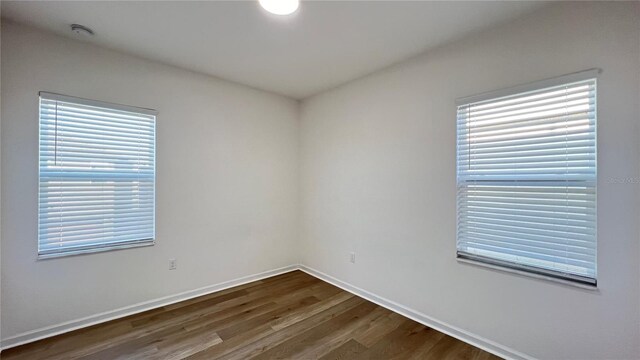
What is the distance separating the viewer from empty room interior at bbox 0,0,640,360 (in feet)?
5.66

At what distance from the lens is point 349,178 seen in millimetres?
3314

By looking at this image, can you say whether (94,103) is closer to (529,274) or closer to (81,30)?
(81,30)

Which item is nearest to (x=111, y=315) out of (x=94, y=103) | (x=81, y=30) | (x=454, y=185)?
(x=94, y=103)

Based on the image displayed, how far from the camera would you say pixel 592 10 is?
1687 millimetres

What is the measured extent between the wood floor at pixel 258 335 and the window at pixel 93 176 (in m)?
0.77

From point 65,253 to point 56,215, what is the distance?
1.15 feet

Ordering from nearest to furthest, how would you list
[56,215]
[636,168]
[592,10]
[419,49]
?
[636,168]
[592,10]
[56,215]
[419,49]

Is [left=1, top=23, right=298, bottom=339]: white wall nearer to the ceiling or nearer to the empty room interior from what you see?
the empty room interior

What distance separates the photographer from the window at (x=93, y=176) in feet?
7.34

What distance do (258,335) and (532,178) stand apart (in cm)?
259

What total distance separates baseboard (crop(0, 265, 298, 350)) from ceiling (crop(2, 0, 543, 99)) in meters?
2.56

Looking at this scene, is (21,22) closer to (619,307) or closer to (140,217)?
(140,217)

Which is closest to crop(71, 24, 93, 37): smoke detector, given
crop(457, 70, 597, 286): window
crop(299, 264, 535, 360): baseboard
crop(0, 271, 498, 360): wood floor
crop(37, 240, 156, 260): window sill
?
crop(37, 240, 156, 260): window sill

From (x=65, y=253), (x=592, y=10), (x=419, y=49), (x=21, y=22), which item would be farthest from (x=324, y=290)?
(x=21, y=22)
